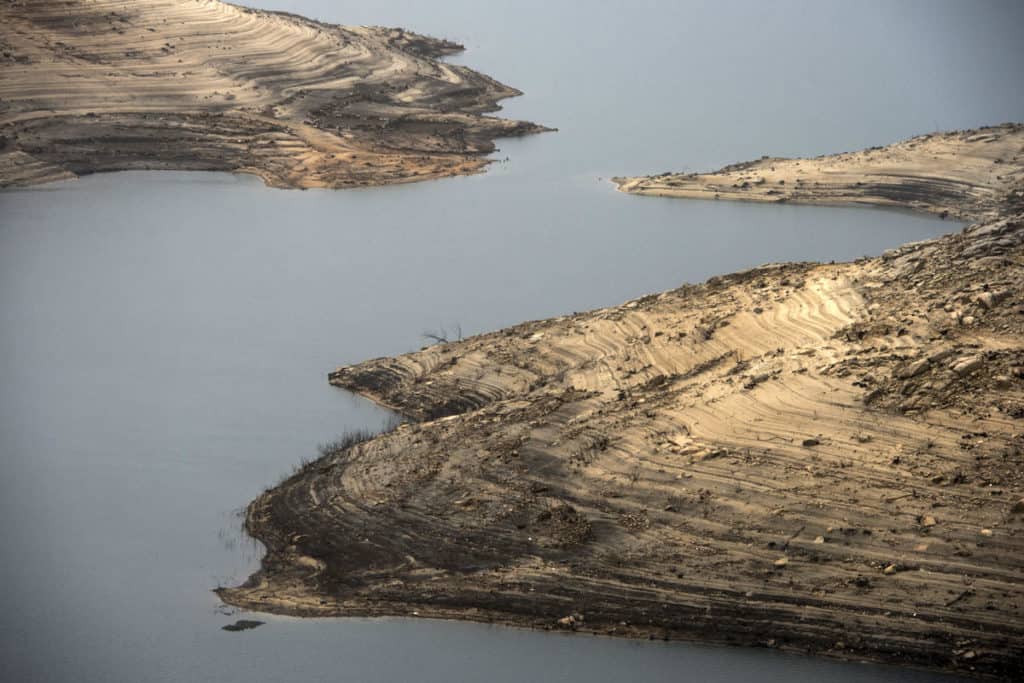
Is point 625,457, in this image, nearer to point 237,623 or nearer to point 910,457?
point 910,457

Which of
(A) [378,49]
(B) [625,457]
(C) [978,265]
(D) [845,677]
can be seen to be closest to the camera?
(D) [845,677]

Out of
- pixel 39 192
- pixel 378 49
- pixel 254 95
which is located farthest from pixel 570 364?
pixel 378 49

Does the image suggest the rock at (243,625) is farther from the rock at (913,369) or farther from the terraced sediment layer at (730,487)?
the rock at (913,369)

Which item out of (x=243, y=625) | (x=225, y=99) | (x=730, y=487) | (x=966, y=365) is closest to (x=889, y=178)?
(x=225, y=99)

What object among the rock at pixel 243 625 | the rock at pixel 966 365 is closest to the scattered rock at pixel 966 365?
the rock at pixel 966 365

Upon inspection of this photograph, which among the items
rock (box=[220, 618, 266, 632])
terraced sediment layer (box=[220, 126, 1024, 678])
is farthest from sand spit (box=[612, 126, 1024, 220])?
rock (box=[220, 618, 266, 632])

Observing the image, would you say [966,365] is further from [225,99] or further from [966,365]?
[225,99]

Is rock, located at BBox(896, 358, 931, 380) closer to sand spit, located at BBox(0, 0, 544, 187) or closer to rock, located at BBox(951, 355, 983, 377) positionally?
rock, located at BBox(951, 355, 983, 377)
